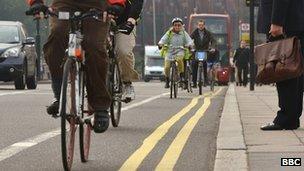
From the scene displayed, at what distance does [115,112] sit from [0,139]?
181 centimetres

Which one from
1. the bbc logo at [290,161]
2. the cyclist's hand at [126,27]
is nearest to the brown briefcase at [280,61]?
the cyclist's hand at [126,27]

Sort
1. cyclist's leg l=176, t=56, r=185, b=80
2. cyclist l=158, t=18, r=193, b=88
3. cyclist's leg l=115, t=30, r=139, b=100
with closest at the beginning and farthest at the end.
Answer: cyclist's leg l=115, t=30, r=139, b=100, cyclist l=158, t=18, r=193, b=88, cyclist's leg l=176, t=56, r=185, b=80

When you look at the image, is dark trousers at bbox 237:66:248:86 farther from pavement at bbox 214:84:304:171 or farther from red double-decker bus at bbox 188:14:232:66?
pavement at bbox 214:84:304:171

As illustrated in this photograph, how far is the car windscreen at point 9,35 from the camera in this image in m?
21.3

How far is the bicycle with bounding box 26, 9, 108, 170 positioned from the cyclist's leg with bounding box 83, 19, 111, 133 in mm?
48

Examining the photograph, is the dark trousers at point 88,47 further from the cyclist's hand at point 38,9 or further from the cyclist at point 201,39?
the cyclist at point 201,39

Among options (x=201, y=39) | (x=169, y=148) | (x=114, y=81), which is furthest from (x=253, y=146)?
(x=201, y=39)

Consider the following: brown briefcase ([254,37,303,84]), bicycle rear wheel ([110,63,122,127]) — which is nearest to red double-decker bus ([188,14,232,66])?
bicycle rear wheel ([110,63,122,127])

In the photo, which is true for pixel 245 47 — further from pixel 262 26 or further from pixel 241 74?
pixel 262 26

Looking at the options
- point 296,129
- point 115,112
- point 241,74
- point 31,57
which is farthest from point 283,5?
point 241,74

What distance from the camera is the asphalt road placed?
260 inches

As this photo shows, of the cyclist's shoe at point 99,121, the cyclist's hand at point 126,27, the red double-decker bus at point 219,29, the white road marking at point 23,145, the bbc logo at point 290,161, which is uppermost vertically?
the red double-decker bus at point 219,29

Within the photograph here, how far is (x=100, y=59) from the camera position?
6395 mm

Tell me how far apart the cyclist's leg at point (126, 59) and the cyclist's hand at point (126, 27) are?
58 centimetres
